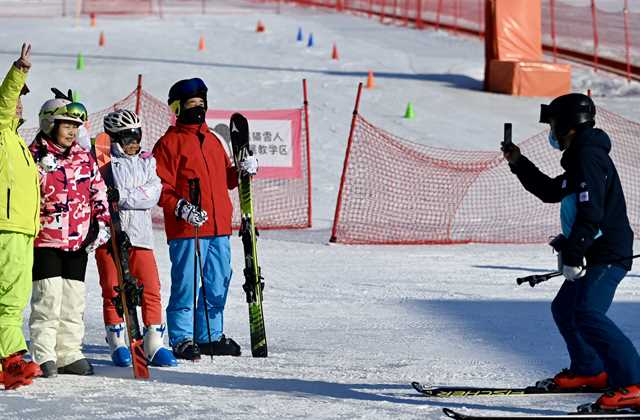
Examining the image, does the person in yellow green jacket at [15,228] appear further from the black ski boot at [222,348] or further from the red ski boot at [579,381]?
the red ski boot at [579,381]

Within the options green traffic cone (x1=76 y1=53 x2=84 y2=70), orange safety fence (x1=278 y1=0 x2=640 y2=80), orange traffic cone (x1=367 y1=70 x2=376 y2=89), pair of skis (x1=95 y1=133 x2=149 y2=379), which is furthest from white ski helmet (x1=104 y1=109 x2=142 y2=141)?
orange safety fence (x1=278 y1=0 x2=640 y2=80)

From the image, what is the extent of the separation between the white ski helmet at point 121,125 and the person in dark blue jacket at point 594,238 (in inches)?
103

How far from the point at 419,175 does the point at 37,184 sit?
9476 millimetres

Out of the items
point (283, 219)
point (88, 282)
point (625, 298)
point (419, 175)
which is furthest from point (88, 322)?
point (419, 175)

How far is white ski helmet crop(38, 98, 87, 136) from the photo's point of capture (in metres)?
7.50

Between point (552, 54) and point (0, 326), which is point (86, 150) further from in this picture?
point (552, 54)

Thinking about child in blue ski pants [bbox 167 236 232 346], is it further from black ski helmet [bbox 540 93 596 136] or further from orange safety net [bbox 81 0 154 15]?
orange safety net [bbox 81 0 154 15]

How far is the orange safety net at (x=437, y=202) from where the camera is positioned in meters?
14.8

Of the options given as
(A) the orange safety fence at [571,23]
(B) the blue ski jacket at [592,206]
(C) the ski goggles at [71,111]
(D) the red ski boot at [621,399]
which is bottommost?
(D) the red ski boot at [621,399]

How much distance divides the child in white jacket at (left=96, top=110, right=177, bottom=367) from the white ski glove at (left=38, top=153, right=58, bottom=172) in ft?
1.89

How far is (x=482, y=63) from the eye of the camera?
2786cm

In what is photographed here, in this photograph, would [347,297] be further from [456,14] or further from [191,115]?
[456,14]

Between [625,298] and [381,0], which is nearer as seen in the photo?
[625,298]

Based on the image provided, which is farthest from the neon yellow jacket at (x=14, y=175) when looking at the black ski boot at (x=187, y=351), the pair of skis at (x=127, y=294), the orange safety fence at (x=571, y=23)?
the orange safety fence at (x=571, y=23)
